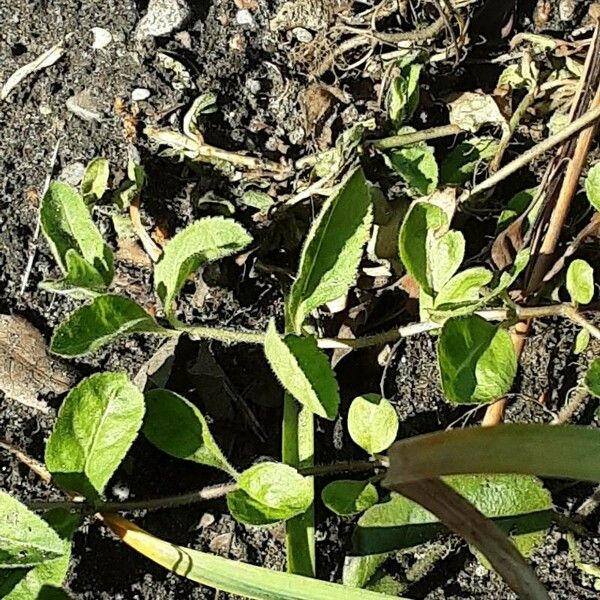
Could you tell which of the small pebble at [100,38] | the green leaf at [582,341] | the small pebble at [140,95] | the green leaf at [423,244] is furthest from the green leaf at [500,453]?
the small pebble at [100,38]

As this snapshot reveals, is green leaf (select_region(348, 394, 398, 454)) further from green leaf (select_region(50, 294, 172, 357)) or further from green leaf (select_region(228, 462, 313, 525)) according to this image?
green leaf (select_region(50, 294, 172, 357))

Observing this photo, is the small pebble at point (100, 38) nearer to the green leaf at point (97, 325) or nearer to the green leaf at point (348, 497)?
the green leaf at point (97, 325)

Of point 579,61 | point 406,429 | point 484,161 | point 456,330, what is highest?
point 579,61

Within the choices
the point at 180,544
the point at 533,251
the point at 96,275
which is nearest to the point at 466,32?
the point at 533,251

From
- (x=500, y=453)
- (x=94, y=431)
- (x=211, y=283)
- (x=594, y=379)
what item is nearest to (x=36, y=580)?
(x=94, y=431)

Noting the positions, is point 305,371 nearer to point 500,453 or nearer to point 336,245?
point 336,245

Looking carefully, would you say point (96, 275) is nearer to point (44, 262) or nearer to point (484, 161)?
point (44, 262)
